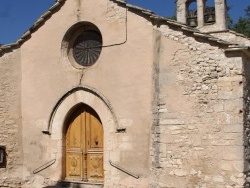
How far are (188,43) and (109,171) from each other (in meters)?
3.47

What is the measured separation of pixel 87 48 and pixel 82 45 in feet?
0.67

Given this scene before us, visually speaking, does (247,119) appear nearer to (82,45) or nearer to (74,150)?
(74,150)

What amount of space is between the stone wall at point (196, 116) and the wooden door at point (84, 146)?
5.99 ft

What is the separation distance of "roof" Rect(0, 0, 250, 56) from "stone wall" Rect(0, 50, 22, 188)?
0.26m

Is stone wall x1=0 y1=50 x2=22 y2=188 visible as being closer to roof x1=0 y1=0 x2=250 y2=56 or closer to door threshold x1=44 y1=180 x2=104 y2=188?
roof x1=0 y1=0 x2=250 y2=56

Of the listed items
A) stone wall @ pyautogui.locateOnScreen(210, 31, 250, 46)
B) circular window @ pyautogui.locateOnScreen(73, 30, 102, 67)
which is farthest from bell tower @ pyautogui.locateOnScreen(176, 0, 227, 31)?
circular window @ pyautogui.locateOnScreen(73, 30, 102, 67)

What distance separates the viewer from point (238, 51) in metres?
6.97

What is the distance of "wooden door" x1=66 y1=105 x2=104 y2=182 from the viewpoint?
9.12 metres

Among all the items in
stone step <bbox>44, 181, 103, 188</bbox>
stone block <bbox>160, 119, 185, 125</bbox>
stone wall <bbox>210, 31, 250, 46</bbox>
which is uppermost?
stone wall <bbox>210, 31, 250, 46</bbox>

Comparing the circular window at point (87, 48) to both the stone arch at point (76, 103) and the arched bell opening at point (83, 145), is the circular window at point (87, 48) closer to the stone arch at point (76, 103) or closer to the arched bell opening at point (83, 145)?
the stone arch at point (76, 103)

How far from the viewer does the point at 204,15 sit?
13.0 metres

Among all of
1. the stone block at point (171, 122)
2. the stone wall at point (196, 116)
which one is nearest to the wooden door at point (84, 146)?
the stone wall at point (196, 116)

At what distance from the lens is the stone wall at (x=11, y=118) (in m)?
10.0

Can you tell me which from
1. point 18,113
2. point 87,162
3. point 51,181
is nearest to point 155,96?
point 87,162
